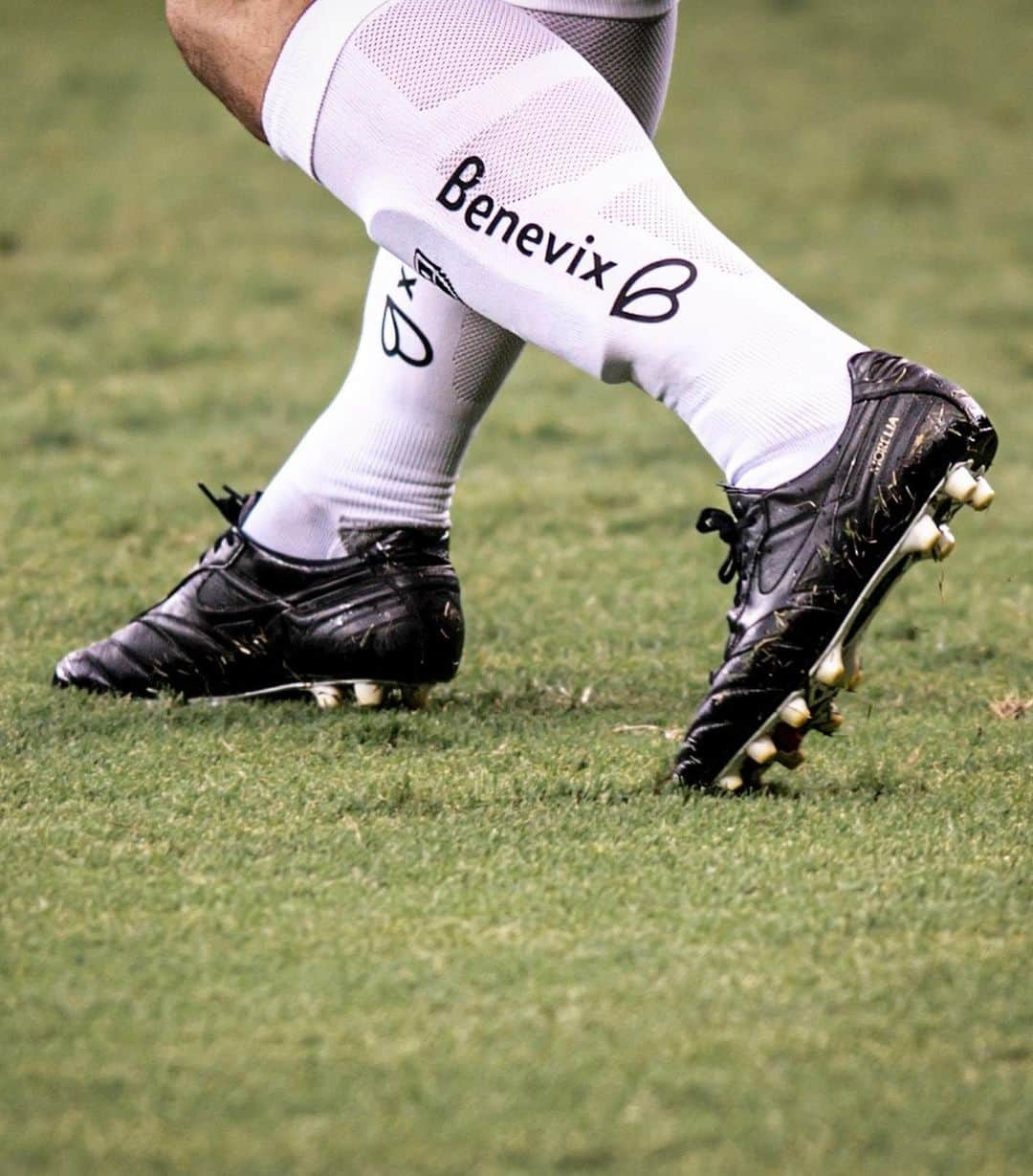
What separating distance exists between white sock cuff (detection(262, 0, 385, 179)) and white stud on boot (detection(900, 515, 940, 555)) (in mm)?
462

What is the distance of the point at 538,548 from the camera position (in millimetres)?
2051

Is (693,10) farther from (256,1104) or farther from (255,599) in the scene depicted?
(256,1104)

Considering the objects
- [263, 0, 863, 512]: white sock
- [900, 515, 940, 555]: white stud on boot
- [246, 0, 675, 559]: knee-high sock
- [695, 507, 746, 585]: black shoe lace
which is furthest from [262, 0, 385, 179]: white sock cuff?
[900, 515, 940, 555]: white stud on boot

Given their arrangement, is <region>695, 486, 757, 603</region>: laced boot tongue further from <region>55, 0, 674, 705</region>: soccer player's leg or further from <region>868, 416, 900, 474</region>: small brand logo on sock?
<region>55, 0, 674, 705</region>: soccer player's leg

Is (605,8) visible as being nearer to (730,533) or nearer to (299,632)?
(730,533)

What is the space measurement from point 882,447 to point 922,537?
6cm

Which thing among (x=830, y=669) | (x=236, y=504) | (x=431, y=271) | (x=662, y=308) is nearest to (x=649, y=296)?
(x=662, y=308)

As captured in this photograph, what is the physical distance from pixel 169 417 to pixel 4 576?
881 millimetres

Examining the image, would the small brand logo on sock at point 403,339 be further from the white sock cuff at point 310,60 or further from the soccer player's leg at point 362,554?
the white sock cuff at point 310,60

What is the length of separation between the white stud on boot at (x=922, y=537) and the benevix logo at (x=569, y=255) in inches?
7.8

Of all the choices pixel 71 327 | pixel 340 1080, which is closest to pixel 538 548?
pixel 340 1080

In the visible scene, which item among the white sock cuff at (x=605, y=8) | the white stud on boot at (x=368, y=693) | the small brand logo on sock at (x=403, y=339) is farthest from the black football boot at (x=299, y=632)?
the white sock cuff at (x=605, y=8)

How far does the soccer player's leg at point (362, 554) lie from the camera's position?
4.66ft

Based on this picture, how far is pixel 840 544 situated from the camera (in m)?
1.13
